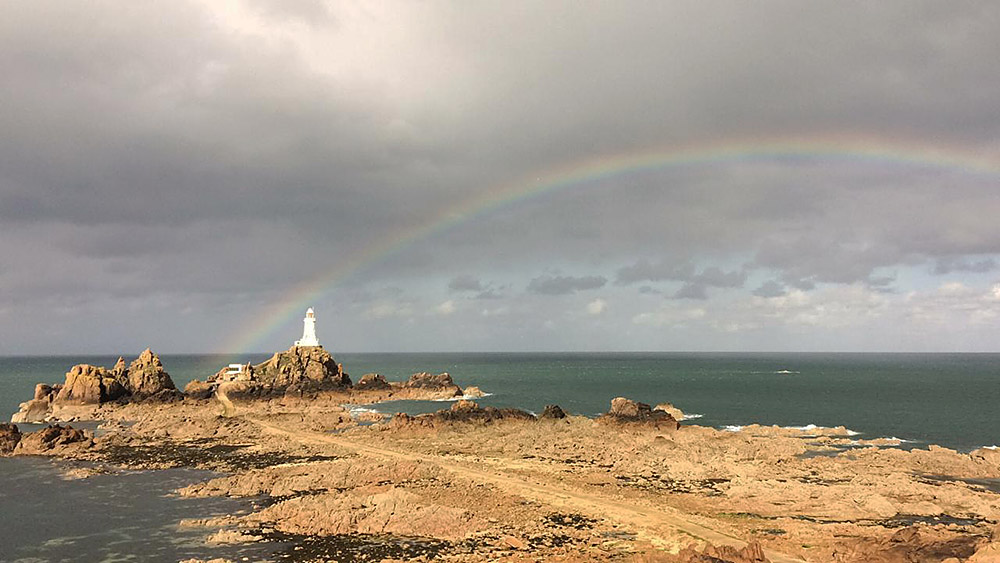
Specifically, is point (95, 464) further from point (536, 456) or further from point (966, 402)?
point (966, 402)

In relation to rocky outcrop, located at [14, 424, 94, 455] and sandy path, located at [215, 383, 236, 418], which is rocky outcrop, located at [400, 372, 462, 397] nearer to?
sandy path, located at [215, 383, 236, 418]

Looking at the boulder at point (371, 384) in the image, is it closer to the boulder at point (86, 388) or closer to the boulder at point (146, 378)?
the boulder at point (146, 378)

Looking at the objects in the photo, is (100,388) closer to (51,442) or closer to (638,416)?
(51,442)

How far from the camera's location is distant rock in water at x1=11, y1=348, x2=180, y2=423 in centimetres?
8175

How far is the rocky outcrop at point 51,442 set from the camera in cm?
5300

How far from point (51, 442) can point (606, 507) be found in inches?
2027

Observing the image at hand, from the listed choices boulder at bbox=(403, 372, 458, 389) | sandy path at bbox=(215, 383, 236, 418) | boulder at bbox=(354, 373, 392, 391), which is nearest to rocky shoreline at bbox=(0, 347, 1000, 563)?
sandy path at bbox=(215, 383, 236, 418)

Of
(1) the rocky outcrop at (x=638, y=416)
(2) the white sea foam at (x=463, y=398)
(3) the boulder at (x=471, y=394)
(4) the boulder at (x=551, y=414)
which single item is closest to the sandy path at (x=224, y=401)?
(2) the white sea foam at (x=463, y=398)

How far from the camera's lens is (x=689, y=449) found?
5128cm

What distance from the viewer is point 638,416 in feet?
209

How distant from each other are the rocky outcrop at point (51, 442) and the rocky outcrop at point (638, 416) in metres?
51.3

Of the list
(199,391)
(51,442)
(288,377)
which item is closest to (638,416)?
(51,442)

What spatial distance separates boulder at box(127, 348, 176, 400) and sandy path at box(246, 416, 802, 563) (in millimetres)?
59183

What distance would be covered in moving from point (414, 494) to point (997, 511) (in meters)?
32.2
